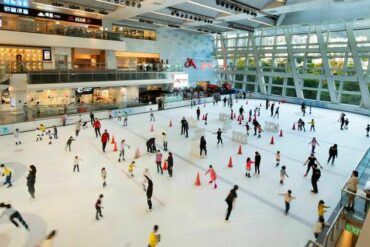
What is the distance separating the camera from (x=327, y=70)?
27484 millimetres

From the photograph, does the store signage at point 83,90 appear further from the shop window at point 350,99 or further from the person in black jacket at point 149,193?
the shop window at point 350,99

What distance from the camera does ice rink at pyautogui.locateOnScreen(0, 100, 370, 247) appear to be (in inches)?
276

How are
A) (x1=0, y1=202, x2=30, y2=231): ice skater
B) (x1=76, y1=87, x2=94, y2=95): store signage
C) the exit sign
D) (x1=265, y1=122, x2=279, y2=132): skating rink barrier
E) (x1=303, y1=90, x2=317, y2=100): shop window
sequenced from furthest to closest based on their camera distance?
(x1=303, y1=90, x2=317, y2=100): shop window, (x1=76, y1=87, x2=94, y2=95): store signage, (x1=265, y1=122, x2=279, y2=132): skating rink barrier, the exit sign, (x1=0, y1=202, x2=30, y2=231): ice skater

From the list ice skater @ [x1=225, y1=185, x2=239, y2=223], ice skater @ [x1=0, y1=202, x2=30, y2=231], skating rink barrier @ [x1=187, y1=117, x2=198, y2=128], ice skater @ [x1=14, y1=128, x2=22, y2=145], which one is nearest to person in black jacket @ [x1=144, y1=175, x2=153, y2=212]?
ice skater @ [x1=225, y1=185, x2=239, y2=223]

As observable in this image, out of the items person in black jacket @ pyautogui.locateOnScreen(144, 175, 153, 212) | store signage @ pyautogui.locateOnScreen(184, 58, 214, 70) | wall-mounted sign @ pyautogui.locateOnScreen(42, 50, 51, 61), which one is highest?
store signage @ pyautogui.locateOnScreen(184, 58, 214, 70)

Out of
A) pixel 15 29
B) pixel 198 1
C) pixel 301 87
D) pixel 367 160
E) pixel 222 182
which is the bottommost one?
pixel 222 182

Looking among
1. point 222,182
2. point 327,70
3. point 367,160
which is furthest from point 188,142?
point 327,70

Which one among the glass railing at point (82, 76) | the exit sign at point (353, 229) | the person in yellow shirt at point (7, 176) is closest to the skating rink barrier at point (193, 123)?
the glass railing at point (82, 76)

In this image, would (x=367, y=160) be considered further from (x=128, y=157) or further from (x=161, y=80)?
(x=161, y=80)

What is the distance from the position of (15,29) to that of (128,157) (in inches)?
559

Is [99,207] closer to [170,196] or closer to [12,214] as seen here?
[12,214]

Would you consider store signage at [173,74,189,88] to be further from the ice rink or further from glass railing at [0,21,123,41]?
the ice rink

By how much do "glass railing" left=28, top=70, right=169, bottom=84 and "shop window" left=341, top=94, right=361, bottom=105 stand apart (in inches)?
804

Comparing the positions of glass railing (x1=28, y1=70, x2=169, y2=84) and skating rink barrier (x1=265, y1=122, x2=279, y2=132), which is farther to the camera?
glass railing (x1=28, y1=70, x2=169, y2=84)
